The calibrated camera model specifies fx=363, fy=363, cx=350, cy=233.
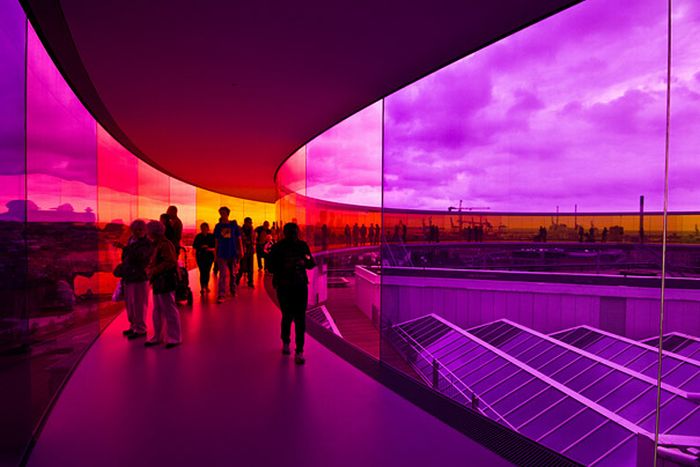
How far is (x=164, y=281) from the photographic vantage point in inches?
157

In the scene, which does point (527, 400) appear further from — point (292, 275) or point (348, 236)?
point (292, 275)

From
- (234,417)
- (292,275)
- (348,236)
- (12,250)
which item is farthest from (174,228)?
(348,236)

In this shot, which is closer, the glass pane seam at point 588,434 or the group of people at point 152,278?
the group of people at point 152,278

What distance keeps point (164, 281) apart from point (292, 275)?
4.83 feet

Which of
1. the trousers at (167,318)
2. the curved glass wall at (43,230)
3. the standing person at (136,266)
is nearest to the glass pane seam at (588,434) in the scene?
the trousers at (167,318)

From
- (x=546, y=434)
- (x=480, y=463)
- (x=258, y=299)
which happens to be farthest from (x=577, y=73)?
(x=480, y=463)

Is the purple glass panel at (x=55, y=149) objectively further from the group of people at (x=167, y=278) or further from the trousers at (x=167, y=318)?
the trousers at (x=167, y=318)

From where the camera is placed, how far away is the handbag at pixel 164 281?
395 cm

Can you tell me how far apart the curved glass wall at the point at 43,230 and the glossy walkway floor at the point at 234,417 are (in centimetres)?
30

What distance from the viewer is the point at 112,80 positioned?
3.86 metres

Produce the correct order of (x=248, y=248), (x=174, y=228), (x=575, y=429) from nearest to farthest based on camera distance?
(x=174, y=228) < (x=248, y=248) < (x=575, y=429)

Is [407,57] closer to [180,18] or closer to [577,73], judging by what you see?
[180,18]

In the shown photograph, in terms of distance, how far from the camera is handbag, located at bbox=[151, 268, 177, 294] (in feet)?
13.0

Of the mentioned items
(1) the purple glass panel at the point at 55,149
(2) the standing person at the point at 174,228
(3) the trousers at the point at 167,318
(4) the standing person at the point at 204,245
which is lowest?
(3) the trousers at the point at 167,318
